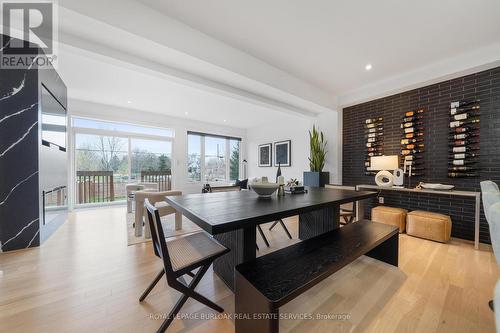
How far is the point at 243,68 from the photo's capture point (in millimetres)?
2586

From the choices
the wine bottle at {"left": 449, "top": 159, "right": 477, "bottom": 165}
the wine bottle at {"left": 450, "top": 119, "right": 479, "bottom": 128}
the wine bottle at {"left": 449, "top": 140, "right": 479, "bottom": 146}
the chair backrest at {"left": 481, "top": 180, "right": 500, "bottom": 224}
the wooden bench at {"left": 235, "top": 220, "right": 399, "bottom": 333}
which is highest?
the wine bottle at {"left": 450, "top": 119, "right": 479, "bottom": 128}

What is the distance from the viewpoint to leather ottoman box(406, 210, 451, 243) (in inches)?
100

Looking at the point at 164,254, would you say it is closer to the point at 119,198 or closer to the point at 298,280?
the point at 298,280

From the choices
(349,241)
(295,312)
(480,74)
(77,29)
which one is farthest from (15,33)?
(480,74)

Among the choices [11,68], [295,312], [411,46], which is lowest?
[295,312]

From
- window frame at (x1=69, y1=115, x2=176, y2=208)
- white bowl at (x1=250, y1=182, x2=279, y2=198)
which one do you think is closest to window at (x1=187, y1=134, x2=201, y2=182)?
window frame at (x1=69, y1=115, x2=176, y2=208)

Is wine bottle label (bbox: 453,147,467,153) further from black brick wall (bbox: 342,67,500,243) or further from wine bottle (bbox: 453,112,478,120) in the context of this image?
wine bottle (bbox: 453,112,478,120)

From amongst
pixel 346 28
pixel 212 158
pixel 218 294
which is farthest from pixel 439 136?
pixel 212 158

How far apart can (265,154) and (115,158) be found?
439 cm

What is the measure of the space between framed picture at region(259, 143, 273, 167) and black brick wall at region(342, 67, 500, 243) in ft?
8.75

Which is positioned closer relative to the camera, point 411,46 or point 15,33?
point 15,33

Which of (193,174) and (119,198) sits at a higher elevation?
(193,174)

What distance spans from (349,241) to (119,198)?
5.82m

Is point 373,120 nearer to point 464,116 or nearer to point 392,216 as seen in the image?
point 464,116
